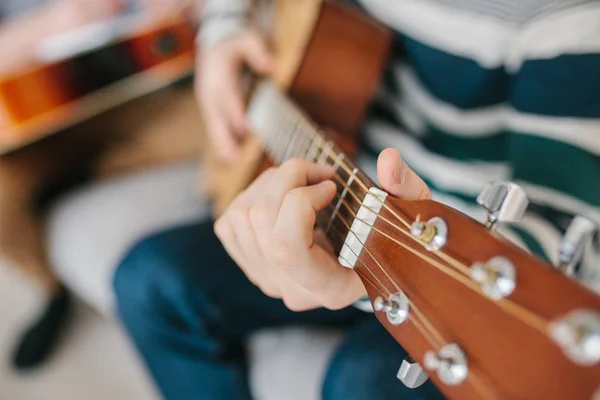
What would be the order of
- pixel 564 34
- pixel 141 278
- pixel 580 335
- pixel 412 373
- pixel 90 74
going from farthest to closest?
pixel 90 74, pixel 141 278, pixel 564 34, pixel 412 373, pixel 580 335

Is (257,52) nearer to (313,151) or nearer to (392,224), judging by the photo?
(313,151)

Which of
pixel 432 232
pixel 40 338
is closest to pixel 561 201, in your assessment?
pixel 432 232

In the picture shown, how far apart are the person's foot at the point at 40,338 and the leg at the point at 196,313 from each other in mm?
467

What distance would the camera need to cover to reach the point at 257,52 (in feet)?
2.58

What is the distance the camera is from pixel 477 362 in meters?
0.31

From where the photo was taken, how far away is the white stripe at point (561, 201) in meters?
0.49

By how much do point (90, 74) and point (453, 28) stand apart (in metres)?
0.62

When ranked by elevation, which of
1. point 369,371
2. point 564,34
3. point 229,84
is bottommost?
→ point 369,371

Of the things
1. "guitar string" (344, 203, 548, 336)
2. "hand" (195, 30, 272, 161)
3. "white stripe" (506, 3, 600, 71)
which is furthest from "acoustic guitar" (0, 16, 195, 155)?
"guitar string" (344, 203, 548, 336)

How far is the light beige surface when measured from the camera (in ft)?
3.43

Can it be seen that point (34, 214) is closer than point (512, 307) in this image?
No

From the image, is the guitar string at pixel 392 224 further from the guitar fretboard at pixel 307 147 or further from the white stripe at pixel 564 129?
the white stripe at pixel 564 129

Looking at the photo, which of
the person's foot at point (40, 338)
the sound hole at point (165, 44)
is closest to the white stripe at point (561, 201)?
the sound hole at point (165, 44)

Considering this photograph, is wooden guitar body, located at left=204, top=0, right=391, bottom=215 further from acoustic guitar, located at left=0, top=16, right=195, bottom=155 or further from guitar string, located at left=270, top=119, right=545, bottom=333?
acoustic guitar, located at left=0, top=16, right=195, bottom=155
